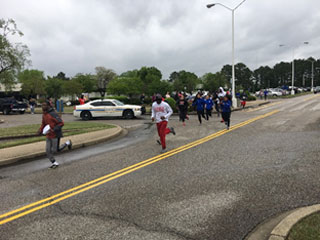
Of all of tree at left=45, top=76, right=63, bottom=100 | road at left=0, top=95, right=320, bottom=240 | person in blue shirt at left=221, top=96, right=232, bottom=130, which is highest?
tree at left=45, top=76, right=63, bottom=100

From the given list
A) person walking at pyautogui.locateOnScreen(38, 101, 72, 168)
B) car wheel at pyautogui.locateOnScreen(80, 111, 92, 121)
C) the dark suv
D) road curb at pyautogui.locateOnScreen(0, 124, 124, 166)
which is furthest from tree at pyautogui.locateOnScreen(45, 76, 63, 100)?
person walking at pyautogui.locateOnScreen(38, 101, 72, 168)

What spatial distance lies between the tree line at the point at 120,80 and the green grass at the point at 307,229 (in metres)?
35.1

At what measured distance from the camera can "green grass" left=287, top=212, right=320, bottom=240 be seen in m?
2.99

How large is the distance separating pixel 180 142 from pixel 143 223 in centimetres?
603

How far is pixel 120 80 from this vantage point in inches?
2094

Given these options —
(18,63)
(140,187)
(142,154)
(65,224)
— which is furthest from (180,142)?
(18,63)

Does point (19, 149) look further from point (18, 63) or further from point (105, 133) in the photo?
point (18, 63)

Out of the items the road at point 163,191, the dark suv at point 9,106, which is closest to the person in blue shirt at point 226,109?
the road at point 163,191

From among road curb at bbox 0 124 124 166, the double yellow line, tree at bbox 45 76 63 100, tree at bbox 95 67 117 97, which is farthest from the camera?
tree at bbox 95 67 117 97

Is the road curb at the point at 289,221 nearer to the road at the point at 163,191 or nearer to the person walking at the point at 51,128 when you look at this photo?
the road at the point at 163,191

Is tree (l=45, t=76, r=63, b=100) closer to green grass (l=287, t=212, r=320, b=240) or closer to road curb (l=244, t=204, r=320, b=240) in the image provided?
road curb (l=244, t=204, r=320, b=240)

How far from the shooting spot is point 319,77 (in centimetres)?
12125

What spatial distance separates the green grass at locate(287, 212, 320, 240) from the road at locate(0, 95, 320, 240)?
50 centimetres

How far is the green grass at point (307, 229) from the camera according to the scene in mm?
2990
